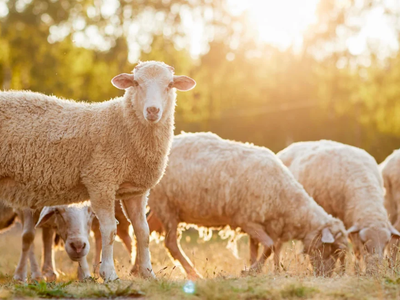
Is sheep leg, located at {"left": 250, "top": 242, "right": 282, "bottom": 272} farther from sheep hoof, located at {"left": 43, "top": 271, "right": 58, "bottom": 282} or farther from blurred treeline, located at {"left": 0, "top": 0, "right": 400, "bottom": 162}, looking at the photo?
blurred treeline, located at {"left": 0, "top": 0, "right": 400, "bottom": 162}

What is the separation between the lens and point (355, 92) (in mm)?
23125

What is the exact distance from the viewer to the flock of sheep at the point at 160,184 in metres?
6.00

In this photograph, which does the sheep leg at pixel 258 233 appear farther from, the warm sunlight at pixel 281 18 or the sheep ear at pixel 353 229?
the warm sunlight at pixel 281 18

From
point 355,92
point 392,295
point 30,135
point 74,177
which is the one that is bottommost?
point 392,295

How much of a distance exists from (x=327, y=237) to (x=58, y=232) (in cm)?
350

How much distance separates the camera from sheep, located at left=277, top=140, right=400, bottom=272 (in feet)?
27.8

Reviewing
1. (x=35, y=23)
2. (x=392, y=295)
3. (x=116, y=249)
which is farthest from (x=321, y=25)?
(x=392, y=295)

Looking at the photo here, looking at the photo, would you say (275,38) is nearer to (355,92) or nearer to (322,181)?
(355,92)

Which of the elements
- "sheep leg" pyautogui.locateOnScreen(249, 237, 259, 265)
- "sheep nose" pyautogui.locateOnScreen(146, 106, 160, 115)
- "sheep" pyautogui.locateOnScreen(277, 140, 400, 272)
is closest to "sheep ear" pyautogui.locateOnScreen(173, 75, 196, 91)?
"sheep nose" pyautogui.locateOnScreen(146, 106, 160, 115)

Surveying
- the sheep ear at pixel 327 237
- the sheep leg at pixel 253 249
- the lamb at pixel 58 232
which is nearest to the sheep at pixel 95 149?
the lamb at pixel 58 232

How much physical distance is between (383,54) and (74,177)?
2023cm

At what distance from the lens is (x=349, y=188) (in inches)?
366

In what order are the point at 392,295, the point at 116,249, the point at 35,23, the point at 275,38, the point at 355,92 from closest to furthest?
the point at 392,295 < the point at 116,249 < the point at 35,23 < the point at 355,92 < the point at 275,38

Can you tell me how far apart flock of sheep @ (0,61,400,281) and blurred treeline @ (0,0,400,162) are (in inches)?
443
